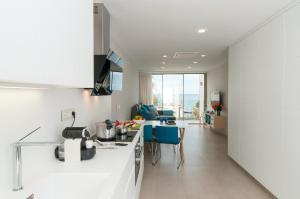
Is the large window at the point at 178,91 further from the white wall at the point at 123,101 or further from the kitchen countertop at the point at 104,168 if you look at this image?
the kitchen countertop at the point at 104,168

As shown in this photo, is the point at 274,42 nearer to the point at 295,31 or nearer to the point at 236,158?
the point at 295,31

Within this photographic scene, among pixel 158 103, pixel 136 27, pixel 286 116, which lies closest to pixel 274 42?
pixel 286 116

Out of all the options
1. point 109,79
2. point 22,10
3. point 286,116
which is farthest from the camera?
point 286,116

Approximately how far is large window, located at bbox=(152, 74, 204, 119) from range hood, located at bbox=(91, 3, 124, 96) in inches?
311

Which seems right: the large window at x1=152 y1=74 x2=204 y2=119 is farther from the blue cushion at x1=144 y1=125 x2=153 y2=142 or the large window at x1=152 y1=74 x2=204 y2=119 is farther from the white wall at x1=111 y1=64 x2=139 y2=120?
the blue cushion at x1=144 y1=125 x2=153 y2=142

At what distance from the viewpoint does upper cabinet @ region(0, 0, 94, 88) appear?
62 centimetres

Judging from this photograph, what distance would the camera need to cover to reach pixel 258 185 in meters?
3.09

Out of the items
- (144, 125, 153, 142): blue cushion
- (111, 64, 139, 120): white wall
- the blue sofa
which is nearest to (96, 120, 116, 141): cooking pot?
(111, 64, 139, 120): white wall

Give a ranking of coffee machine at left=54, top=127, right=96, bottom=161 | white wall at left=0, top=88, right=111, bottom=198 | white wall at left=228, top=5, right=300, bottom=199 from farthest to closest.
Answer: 1. white wall at left=228, top=5, right=300, bottom=199
2. coffee machine at left=54, top=127, right=96, bottom=161
3. white wall at left=0, top=88, right=111, bottom=198

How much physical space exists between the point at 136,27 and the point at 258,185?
3.17 m

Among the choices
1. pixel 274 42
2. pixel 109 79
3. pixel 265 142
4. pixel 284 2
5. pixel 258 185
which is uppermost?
pixel 284 2

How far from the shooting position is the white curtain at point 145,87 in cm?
987

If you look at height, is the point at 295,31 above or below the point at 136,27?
below

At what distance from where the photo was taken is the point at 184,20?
2859 millimetres
